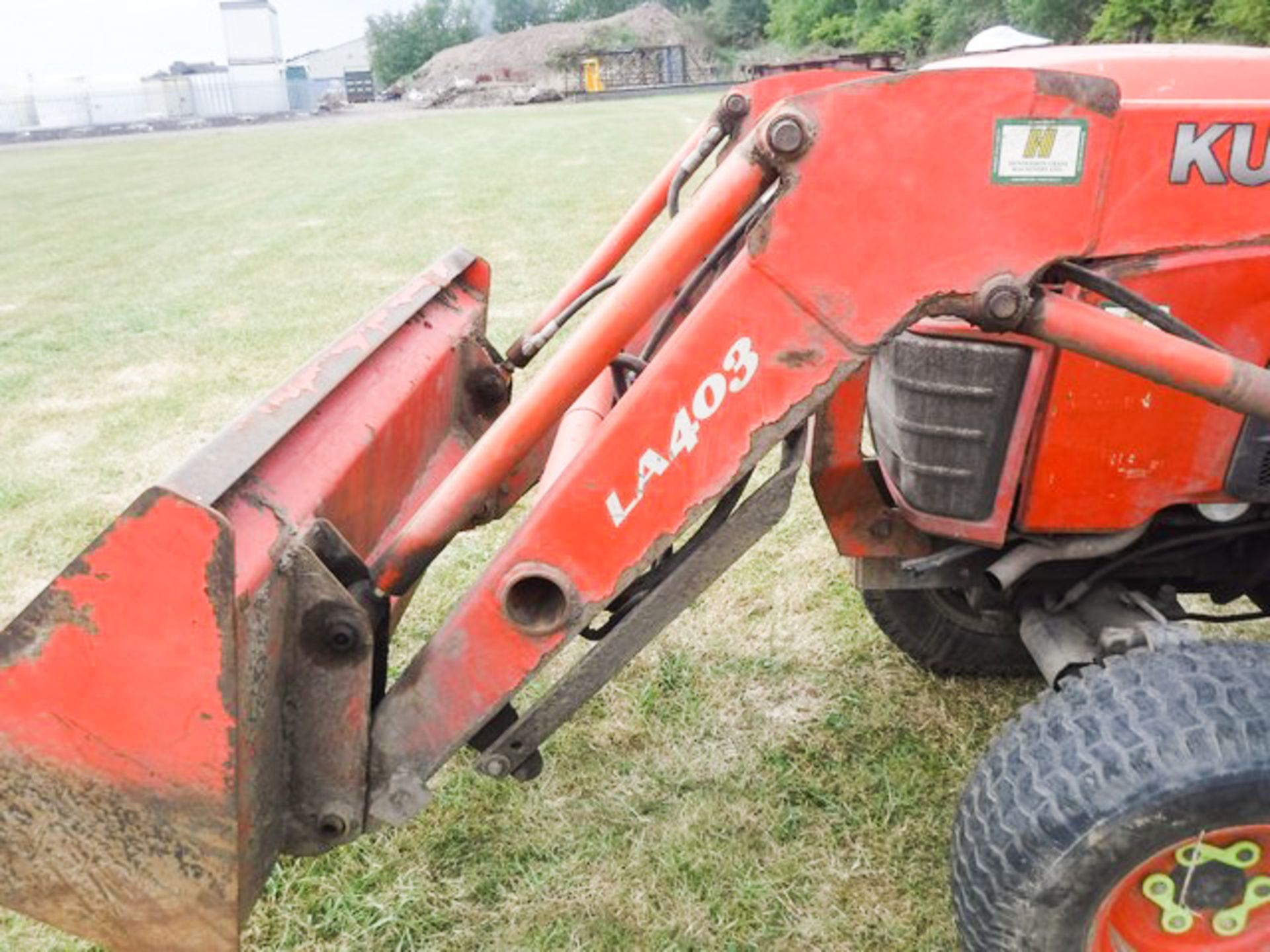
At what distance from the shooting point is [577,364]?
1824 mm

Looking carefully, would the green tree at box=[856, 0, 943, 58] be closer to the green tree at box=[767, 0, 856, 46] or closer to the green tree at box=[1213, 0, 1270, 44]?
the green tree at box=[767, 0, 856, 46]

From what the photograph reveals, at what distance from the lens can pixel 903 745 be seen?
299 cm

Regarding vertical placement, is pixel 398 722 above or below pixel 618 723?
above

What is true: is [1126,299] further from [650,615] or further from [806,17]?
[806,17]

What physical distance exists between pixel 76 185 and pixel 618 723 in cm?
2097

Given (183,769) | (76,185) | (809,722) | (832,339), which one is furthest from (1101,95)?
(76,185)

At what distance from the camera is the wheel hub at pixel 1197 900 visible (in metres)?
1.87

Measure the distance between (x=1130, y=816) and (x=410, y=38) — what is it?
294 ft

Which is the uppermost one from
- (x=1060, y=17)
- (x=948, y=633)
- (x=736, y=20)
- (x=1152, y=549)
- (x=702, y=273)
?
(x=736, y=20)

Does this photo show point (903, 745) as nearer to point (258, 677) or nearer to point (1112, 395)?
point (1112, 395)

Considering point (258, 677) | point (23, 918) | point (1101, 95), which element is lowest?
point (23, 918)

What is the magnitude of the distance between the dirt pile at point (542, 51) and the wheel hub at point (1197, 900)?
54.8 metres

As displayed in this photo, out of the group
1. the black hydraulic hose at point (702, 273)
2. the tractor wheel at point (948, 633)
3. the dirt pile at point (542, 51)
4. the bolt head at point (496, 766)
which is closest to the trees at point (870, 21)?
the dirt pile at point (542, 51)

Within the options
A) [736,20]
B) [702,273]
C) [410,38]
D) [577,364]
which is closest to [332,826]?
[577,364]
